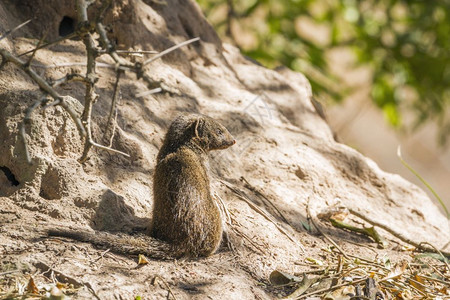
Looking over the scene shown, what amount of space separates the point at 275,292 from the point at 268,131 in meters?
2.08

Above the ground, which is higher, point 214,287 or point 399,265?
point 399,265

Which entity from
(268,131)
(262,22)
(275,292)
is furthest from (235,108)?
(262,22)

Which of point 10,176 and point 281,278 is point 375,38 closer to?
point 281,278

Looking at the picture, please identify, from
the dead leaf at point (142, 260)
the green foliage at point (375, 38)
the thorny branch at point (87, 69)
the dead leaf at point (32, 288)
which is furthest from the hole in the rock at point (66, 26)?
the green foliage at point (375, 38)

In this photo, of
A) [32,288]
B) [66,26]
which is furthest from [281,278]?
[66,26]

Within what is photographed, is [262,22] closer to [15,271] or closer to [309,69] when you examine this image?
[309,69]

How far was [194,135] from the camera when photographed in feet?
14.7

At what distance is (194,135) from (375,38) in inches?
219

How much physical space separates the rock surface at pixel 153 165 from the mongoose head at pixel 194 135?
29cm

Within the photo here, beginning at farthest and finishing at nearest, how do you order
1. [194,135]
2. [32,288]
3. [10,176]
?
1. [194,135]
2. [10,176]
3. [32,288]

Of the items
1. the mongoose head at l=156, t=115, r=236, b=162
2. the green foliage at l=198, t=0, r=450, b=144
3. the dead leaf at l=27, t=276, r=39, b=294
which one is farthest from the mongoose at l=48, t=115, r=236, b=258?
the green foliage at l=198, t=0, r=450, b=144

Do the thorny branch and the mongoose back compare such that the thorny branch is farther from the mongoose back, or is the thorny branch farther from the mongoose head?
the mongoose head

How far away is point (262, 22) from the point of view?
353 inches

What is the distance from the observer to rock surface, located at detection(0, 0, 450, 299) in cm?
363
